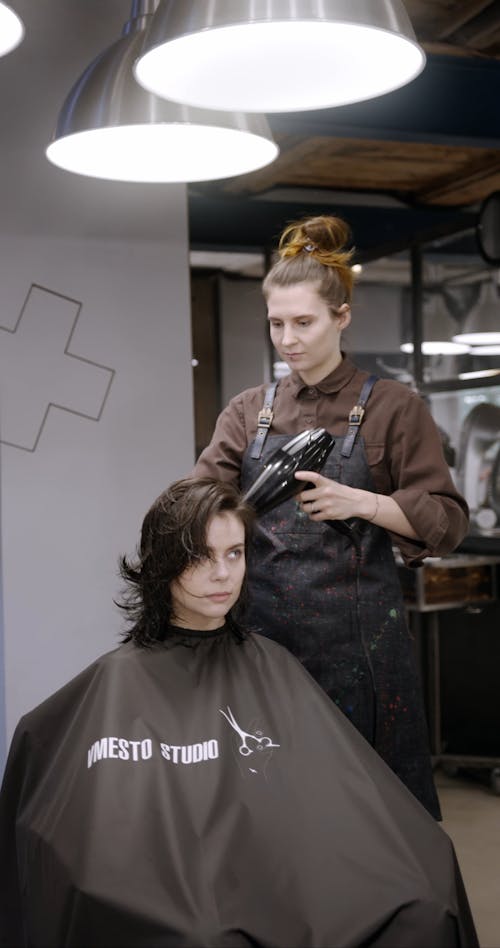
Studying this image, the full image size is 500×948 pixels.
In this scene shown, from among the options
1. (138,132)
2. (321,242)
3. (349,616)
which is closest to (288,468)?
(349,616)

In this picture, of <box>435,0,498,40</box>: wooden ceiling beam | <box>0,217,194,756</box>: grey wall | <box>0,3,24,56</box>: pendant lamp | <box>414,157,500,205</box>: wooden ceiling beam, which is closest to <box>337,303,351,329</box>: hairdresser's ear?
<box>0,3,24,56</box>: pendant lamp

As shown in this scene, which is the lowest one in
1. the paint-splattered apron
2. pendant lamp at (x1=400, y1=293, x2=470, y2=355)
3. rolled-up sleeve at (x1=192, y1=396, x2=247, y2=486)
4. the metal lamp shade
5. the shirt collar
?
A: the paint-splattered apron

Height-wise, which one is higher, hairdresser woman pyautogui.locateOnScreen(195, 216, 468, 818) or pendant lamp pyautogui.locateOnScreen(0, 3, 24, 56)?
pendant lamp pyautogui.locateOnScreen(0, 3, 24, 56)

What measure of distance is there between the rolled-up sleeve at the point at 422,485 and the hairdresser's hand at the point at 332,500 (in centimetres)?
7

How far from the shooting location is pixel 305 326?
2.25m

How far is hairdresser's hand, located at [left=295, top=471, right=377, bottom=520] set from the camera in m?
2.13

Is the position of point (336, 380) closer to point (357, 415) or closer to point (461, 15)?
point (357, 415)

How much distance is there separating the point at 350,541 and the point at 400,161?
3900mm

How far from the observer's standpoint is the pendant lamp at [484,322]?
5.49 metres

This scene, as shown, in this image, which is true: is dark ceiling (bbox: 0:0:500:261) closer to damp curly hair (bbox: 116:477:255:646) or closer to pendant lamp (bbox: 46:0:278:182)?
pendant lamp (bbox: 46:0:278:182)

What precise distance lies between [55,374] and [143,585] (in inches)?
47.4

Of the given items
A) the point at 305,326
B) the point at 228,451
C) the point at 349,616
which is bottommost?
the point at 349,616

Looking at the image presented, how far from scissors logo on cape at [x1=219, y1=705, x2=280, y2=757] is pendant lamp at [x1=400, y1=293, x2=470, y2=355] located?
12.0 ft

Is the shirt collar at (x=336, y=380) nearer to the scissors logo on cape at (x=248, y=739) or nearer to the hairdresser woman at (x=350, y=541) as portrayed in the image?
the hairdresser woman at (x=350, y=541)
